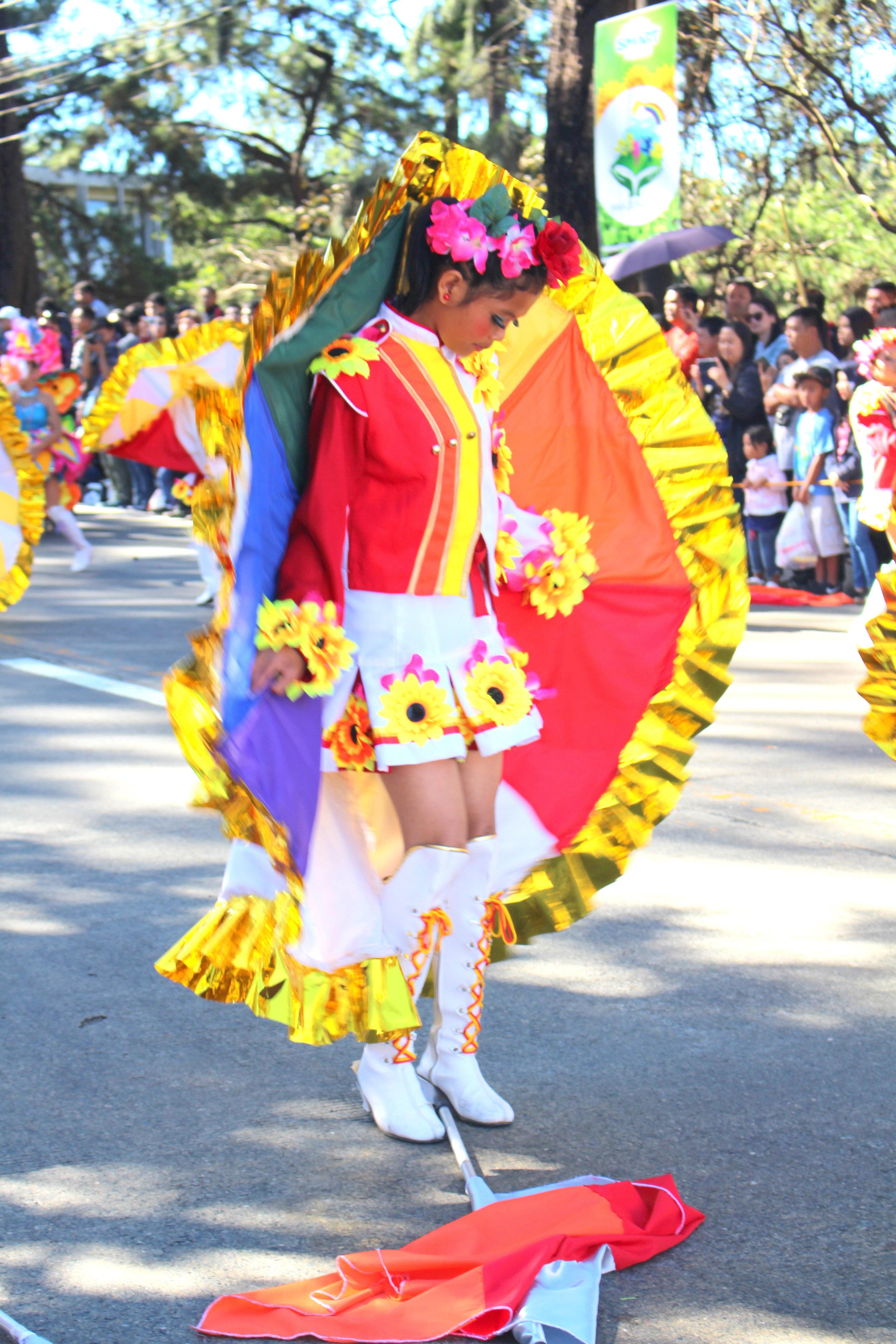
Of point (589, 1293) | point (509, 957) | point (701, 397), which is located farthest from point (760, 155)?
point (589, 1293)

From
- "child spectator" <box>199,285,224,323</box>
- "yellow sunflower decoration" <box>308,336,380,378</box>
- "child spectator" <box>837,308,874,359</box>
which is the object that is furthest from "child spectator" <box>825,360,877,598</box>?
"child spectator" <box>199,285,224,323</box>

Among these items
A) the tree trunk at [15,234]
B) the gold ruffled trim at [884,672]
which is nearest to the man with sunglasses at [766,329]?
the gold ruffled trim at [884,672]

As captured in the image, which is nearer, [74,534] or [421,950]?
[421,950]

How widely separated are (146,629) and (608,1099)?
22.6 ft

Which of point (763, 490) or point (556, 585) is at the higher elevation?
point (763, 490)

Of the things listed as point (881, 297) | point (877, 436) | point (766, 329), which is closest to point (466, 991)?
point (877, 436)

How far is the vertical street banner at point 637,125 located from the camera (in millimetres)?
11312

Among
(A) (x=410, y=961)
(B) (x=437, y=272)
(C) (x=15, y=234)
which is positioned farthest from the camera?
(C) (x=15, y=234)

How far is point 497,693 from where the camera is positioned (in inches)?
120

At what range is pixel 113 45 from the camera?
25.7 meters

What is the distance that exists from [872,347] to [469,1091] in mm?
2641

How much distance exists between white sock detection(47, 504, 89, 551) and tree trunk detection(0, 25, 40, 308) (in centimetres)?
975

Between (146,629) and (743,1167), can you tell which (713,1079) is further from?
(146,629)

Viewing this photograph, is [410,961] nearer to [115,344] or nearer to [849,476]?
[849,476]
